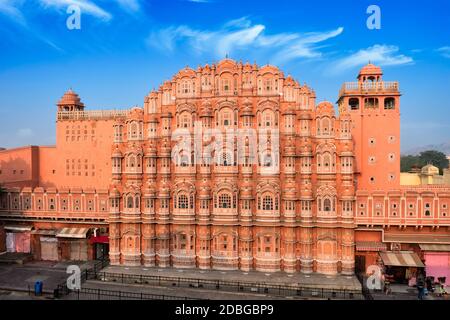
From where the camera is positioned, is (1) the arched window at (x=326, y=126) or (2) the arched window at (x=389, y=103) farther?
(2) the arched window at (x=389, y=103)

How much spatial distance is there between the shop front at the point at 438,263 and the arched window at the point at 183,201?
23.1 m

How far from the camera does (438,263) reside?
3475 cm

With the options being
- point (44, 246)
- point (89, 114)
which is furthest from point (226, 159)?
point (44, 246)

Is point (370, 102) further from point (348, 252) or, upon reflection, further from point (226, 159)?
point (226, 159)

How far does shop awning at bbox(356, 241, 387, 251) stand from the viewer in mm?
36719

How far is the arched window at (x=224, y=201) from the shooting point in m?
38.1

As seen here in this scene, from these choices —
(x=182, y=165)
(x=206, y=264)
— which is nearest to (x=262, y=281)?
(x=206, y=264)

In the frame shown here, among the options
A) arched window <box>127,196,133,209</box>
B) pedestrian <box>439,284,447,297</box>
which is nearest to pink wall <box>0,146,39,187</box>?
arched window <box>127,196,133,209</box>

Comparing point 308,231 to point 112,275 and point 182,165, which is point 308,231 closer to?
point 182,165

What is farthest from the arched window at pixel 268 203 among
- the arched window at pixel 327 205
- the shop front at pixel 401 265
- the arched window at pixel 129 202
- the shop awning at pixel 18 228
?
the shop awning at pixel 18 228

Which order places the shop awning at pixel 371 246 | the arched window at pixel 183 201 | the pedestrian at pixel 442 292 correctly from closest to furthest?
the pedestrian at pixel 442 292 → the shop awning at pixel 371 246 → the arched window at pixel 183 201

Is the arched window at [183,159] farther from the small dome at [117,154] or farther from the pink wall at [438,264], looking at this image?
the pink wall at [438,264]

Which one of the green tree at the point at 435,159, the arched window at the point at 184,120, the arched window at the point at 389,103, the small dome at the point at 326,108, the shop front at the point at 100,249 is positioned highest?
the arched window at the point at 389,103

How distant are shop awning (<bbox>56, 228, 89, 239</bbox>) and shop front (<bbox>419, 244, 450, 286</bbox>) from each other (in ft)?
115
